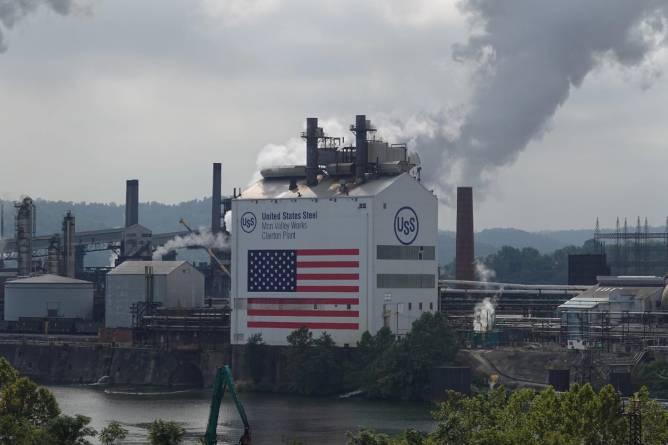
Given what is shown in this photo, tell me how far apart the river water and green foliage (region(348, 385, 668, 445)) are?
2050 centimetres

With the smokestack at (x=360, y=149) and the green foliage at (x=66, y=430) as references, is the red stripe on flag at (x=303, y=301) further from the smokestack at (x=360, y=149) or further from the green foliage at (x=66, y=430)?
the green foliage at (x=66, y=430)

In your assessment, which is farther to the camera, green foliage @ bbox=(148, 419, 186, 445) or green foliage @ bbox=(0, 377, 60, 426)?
green foliage @ bbox=(0, 377, 60, 426)

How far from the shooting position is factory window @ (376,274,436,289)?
351 feet

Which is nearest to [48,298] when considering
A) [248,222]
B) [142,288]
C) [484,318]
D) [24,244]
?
[142,288]

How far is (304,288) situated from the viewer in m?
108

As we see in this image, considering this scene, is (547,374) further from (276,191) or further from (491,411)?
(491,411)

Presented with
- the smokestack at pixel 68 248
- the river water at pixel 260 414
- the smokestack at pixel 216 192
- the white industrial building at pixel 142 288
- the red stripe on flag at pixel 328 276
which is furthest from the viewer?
the smokestack at pixel 216 192

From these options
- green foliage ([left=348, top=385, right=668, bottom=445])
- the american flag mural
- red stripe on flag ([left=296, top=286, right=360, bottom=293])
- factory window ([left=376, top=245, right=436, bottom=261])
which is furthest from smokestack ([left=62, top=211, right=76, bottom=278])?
green foliage ([left=348, top=385, right=668, bottom=445])

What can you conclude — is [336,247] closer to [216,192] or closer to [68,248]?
[68,248]

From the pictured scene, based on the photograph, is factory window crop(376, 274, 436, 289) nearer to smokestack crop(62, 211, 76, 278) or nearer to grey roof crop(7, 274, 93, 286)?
grey roof crop(7, 274, 93, 286)

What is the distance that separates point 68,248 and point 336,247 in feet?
147

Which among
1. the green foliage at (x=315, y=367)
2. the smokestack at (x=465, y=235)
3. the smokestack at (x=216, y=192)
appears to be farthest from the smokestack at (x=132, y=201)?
the green foliage at (x=315, y=367)

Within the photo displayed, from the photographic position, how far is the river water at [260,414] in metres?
82.5

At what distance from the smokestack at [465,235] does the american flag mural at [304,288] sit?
26.3 m
